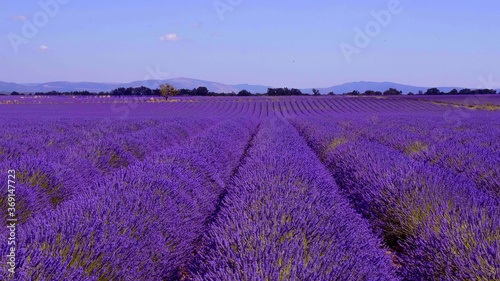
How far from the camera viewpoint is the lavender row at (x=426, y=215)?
204 cm

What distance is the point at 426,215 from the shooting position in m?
2.99

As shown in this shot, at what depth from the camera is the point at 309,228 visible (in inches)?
83.9

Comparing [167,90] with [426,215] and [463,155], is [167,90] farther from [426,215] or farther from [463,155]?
[426,215]

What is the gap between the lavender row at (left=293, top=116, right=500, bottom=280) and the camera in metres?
2.04

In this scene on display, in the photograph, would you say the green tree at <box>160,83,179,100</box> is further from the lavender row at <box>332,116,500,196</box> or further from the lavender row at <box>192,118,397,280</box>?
the lavender row at <box>192,118,397,280</box>

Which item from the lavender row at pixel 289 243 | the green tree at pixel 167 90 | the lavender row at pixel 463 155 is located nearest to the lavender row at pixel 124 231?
the lavender row at pixel 289 243

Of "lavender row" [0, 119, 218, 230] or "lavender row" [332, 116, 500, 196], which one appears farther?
"lavender row" [332, 116, 500, 196]

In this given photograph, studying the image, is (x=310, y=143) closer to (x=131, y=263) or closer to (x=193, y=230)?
(x=193, y=230)

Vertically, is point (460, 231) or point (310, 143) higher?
point (460, 231)

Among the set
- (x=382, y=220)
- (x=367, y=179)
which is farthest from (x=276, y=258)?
(x=367, y=179)

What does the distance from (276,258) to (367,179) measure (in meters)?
2.65

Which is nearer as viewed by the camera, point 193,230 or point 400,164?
point 193,230

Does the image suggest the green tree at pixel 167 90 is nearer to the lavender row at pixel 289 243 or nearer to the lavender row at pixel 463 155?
the lavender row at pixel 463 155

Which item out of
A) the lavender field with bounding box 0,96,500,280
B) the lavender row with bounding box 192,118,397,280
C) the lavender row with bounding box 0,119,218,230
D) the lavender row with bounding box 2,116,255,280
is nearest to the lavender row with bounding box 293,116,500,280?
the lavender field with bounding box 0,96,500,280
